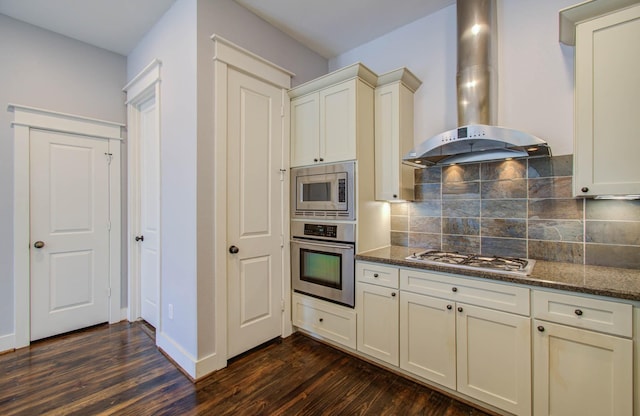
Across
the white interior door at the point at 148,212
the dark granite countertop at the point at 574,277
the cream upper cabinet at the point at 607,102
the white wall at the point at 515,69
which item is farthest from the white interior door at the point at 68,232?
the cream upper cabinet at the point at 607,102

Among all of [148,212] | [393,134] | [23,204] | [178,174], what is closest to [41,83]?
[23,204]

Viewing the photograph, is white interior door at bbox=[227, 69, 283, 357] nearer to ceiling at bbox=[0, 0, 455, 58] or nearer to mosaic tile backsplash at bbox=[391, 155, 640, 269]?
ceiling at bbox=[0, 0, 455, 58]

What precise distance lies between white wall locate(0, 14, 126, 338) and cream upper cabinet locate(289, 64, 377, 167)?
2105 millimetres

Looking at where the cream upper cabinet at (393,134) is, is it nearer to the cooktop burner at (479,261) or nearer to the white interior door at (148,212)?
the cooktop burner at (479,261)

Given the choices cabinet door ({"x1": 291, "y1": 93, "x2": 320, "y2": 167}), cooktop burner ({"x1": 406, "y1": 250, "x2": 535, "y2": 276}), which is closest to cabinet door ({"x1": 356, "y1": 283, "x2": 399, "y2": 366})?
cooktop burner ({"x1": 406, "y1": 250, "x2": 535, "y2": 276})

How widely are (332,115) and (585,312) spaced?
213 centimetres

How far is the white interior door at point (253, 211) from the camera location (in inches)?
92.5

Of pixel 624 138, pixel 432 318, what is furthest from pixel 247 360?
pixel 624 138

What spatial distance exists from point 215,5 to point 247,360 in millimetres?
2884

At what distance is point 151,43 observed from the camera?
2.72 metres

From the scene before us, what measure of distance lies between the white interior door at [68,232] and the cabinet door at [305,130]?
6.93 ft

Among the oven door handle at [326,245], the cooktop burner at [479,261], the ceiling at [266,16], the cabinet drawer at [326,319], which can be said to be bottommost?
the cabinet drawer at [326,319]

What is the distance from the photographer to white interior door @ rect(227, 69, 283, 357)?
2.35 metres

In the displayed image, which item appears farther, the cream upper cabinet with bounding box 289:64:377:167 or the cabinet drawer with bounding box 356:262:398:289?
the cream upper cabinet with bounding box 289:64:377:167
